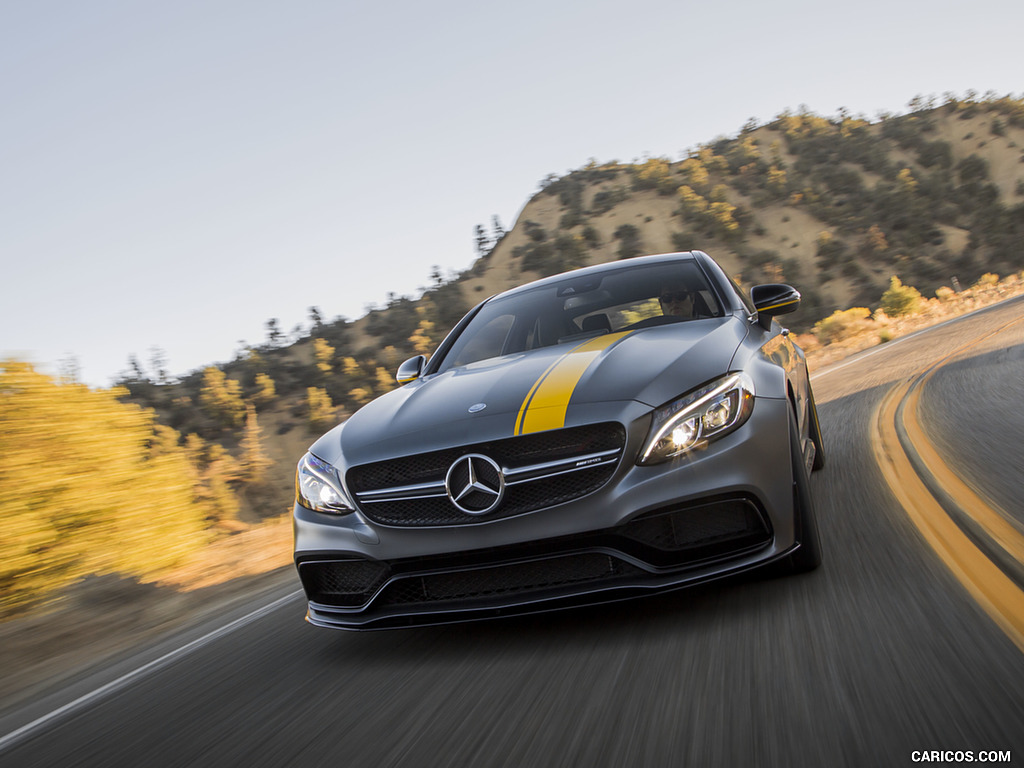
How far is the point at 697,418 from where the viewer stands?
3.02 meters

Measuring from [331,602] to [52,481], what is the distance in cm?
511

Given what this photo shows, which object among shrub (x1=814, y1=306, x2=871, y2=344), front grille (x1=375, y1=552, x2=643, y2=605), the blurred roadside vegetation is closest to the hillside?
the blurred roadside vegetation

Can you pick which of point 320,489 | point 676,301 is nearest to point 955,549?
→ point 676,301

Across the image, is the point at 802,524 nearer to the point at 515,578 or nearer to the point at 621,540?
the point at 621,540

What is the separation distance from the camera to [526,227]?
2450 inches

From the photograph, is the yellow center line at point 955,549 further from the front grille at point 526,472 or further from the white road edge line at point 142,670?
the white road edge line at point 142,670

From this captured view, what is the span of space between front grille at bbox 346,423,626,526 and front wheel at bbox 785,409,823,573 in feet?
2.37

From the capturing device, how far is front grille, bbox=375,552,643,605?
9.64 ft

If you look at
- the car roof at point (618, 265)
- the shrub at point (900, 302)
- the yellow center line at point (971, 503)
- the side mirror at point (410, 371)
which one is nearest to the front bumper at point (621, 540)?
the yellow center line at point (971, 503)

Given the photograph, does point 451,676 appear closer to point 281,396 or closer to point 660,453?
point 660,453

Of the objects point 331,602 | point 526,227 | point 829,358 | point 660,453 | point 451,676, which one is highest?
point 526,227

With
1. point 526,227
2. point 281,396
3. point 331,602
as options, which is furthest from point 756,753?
point 526,227

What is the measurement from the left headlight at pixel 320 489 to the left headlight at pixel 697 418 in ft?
4.03

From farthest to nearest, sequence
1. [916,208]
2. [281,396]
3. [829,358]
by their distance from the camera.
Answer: [916,208], [281,396], [829,358]
